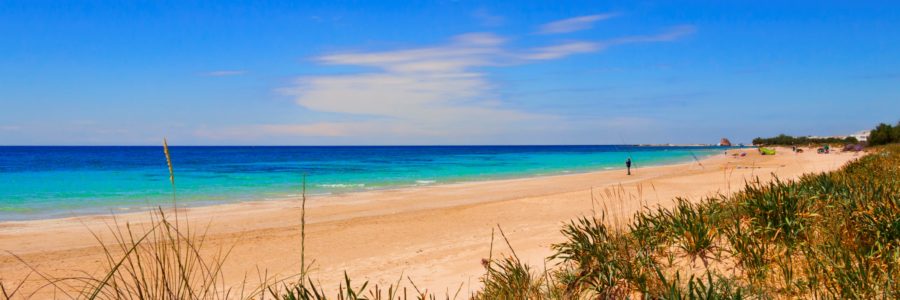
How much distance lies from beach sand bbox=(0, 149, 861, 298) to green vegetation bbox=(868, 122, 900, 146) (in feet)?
135

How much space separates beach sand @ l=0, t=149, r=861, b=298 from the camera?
8.76 meters

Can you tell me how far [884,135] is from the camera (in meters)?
50.6

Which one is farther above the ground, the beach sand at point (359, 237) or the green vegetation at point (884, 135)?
the green vegetation at point (884, 135)

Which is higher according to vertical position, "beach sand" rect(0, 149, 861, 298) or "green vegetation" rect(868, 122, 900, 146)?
"green vegetation" rect(868, 122, 900, 146)

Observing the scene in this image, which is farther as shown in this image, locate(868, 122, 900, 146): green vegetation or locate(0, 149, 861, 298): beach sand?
locate(868, 122, 900, 146): green vegetation

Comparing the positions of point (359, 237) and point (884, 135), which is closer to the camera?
point (359, 237)

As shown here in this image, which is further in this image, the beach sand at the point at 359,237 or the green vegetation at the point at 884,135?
the green vegetation at the point at 884,135

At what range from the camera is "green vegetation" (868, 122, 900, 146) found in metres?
48.6

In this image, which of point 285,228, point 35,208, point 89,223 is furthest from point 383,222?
point 35,208

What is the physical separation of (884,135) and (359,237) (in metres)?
57.2

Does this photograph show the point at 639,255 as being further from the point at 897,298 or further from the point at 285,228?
the point at 285,228

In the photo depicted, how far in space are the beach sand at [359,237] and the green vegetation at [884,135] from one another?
135 ft

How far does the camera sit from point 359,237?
12375mm

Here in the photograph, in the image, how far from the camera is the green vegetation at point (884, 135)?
159 feet
